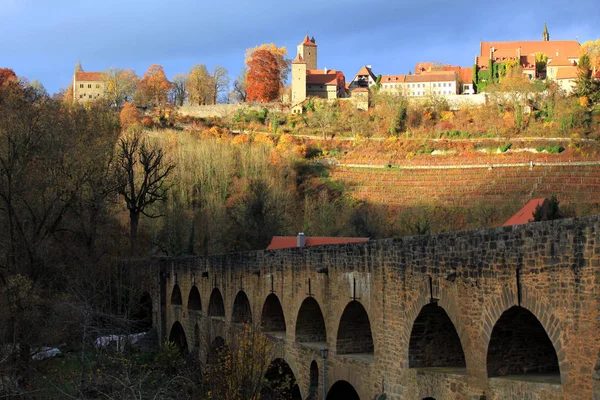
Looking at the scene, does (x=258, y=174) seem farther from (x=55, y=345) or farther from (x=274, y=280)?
(x=274, y=280)

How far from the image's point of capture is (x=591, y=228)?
9.66 metres

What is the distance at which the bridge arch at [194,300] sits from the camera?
28.9m

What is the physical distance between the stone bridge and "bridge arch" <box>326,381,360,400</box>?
3cm

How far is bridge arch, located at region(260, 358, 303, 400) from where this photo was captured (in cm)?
1872

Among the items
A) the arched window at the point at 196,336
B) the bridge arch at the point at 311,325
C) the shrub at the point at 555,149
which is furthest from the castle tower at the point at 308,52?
the bridge arch at the point at 311,325

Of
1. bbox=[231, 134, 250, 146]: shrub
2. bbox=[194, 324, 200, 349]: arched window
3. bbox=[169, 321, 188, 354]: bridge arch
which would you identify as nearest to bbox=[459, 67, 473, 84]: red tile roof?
bbox=[231, 134, 250, 146]: shrub

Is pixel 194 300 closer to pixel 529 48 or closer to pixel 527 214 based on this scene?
pixel 527 214

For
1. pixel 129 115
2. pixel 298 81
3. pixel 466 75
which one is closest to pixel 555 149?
pixel 466 75

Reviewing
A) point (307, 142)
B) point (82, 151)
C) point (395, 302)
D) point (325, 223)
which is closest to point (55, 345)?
point (82, 151)

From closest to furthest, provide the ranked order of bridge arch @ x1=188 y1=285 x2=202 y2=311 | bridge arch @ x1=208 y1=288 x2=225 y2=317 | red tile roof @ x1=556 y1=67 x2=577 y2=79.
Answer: bridge arch @ x1=208 y1=288 x2=225 y2=317 → bridge arch @ x1=188 y1=285 x2=202 y2=311 → red tile roof @ x1=556 y1=67 x2=577 y2=79

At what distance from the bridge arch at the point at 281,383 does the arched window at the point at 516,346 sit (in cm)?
698

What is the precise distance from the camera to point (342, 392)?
1767cm

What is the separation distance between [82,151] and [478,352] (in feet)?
79.2

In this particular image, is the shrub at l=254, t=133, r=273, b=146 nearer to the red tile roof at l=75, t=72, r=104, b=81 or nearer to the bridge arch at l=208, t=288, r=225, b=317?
the red tile roof at l=75, t=72, r=104, b=81
